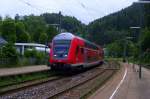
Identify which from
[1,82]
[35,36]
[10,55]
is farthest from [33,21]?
[1,82]

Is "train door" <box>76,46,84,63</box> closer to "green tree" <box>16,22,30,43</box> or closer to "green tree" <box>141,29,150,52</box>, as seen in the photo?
"green tree" <box>141,29,150,52</box>

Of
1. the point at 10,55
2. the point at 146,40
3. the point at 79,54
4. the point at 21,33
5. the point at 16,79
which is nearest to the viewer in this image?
the point at 16,79

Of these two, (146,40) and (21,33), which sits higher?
(21,33)

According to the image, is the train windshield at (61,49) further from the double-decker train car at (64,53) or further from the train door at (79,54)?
the train door at (79,54)

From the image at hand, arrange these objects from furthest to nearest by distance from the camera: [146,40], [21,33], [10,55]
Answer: [21,33] < [146,40] < [10,55]

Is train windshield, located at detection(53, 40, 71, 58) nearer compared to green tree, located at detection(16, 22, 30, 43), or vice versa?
train windshield, located at detection(53, 40, 71, 58)

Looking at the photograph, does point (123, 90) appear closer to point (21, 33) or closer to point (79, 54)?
point (79, 54)

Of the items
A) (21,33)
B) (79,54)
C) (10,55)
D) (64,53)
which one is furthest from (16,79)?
(21,33)

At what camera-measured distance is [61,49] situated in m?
41.3

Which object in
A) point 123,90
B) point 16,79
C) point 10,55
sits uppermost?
point 10,55

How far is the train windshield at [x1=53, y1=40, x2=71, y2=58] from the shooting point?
41.2 m

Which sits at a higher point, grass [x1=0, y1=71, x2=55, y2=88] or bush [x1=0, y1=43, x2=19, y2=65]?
Answer: bush [x1=0, y1=43, x2=19, y2=65]

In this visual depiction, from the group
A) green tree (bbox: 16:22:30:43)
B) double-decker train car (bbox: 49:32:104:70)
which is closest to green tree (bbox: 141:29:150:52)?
double-decker train car (bbox: 49:32:104:70)

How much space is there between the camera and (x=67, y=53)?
4116cm
